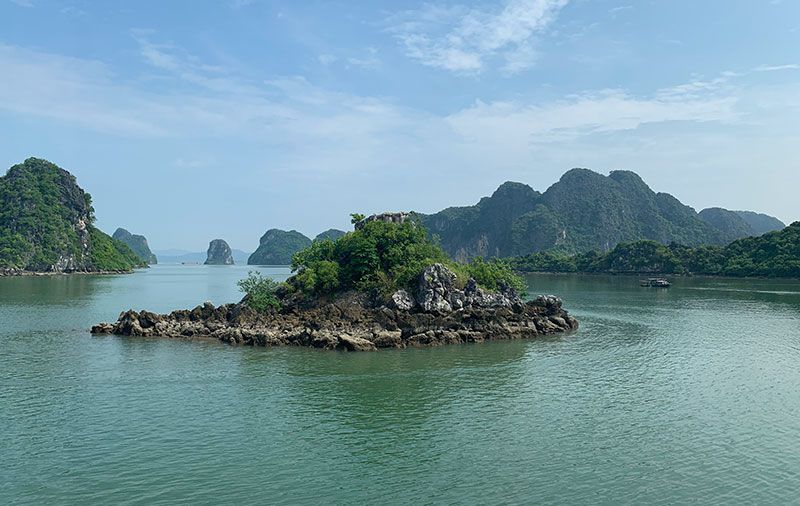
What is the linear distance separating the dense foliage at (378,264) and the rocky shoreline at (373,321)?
149 cm

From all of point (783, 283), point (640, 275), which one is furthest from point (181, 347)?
point (640, 275)

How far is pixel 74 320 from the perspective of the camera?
196 feet

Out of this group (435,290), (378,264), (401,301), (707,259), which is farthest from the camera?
(707,259)

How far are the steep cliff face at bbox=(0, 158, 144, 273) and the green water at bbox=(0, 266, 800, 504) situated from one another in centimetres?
11930

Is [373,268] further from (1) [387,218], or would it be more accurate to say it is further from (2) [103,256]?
(2) [103,256]

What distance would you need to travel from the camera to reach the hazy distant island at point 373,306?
48344mm

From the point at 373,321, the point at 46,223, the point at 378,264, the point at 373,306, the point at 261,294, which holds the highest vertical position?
the point at 46,223

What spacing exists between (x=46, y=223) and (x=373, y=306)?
139 metres

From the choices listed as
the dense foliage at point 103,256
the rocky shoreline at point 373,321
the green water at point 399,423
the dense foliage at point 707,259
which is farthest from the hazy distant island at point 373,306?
the dense foliage at point 103,256

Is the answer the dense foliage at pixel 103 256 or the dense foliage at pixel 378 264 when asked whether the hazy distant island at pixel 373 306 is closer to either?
the dense foliage at pixel 378 264

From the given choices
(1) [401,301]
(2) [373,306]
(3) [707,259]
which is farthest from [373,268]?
(3) [707,259]

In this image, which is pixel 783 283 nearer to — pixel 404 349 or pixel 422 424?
pixel 404 349

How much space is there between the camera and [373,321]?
50844 mm

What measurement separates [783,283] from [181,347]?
129 meters
